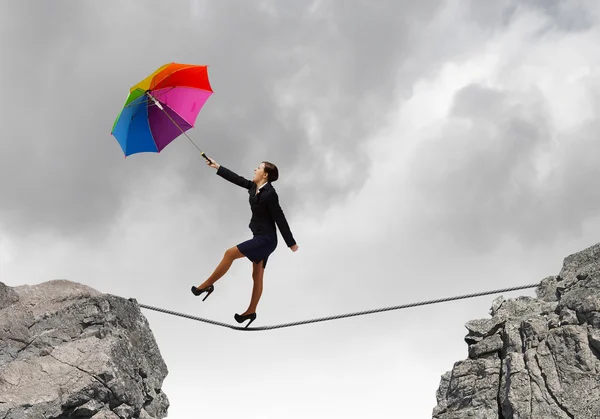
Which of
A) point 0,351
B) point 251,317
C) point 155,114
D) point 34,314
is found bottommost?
point 0,351

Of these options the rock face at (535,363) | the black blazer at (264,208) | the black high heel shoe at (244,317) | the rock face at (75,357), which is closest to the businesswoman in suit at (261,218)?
the black blazer at (264,208)

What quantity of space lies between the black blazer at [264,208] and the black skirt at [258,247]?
0.37 ft

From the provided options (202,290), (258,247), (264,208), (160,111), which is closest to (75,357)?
(202,290)

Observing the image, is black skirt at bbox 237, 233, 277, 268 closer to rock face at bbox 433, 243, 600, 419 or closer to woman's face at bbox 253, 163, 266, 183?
woman's face at bbox 253, 163, 266, 183

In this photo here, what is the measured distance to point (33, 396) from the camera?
12.4 meters

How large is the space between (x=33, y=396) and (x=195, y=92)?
6.15 m

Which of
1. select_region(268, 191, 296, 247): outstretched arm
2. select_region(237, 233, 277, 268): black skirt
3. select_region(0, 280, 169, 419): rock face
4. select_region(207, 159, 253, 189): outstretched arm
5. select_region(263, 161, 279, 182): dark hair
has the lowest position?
select_region(0, 280, 169, 419): rock face

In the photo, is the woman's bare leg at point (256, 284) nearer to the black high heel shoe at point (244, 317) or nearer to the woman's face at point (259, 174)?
the black high heel shoe at point (244, 317)

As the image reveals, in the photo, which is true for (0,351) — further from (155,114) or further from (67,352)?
(155,114)

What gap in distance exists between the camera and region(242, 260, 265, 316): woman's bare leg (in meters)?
13.7

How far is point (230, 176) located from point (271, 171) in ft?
2.49

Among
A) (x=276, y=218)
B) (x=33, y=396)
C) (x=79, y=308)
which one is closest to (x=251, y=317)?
(x=276, y=218)

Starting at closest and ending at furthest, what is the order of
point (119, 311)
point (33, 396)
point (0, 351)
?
point (33, 396)
point (0, 351)
point (119, 311)

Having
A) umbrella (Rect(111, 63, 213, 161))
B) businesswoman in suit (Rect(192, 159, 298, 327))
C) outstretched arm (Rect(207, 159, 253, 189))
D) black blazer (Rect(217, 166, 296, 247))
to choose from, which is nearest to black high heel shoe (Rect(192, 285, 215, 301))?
businesswoman in suit (Rect(192, 159, 298, 327))
